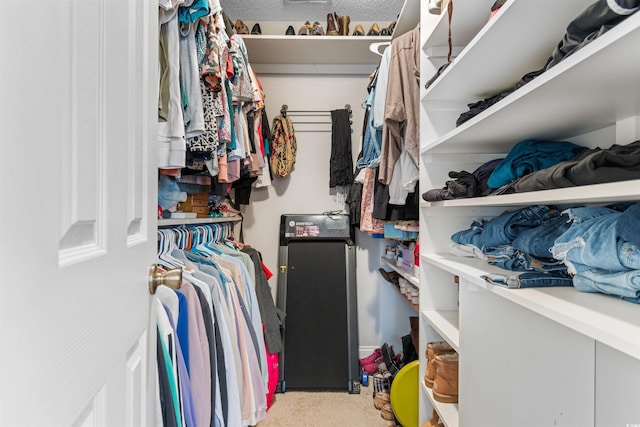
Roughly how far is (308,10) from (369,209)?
57.7 inches

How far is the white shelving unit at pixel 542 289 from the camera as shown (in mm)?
592

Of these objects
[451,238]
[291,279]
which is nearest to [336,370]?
[291,279]

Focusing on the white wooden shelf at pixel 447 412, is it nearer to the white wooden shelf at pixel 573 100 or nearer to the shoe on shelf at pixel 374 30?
the white wooden shelf at pixel 573 100

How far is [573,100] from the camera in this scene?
761mm

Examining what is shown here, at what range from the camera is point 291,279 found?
2494 millimetres

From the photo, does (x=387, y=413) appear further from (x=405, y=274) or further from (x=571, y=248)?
(x=571, y=248)

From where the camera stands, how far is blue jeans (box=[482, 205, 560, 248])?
106cm

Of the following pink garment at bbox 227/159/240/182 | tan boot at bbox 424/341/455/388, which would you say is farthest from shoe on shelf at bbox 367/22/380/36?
tan boot at bbox 424/341/455/388

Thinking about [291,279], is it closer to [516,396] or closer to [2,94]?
[516,396]

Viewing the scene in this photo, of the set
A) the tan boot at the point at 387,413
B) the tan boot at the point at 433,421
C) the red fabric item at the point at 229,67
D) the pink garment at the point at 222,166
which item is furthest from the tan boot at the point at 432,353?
the red fabric item at the point at 229,67

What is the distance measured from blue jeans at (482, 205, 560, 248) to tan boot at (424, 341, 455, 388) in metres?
0.51

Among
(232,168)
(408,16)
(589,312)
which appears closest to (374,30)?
(408,16)

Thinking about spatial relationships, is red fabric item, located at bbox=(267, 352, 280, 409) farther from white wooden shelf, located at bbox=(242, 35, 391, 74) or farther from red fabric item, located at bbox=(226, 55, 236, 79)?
white wooden shelf, located at bbox=(242, 35, 391, 74)

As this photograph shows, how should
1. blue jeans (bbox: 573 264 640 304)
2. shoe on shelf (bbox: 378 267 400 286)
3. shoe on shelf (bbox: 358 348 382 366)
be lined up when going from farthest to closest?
shoe on shelf (bbox: 358 348 382 366), shoe on shelf (bbox: 378 267 400 286), blue jeans (bbox: 573 264 640 304)
